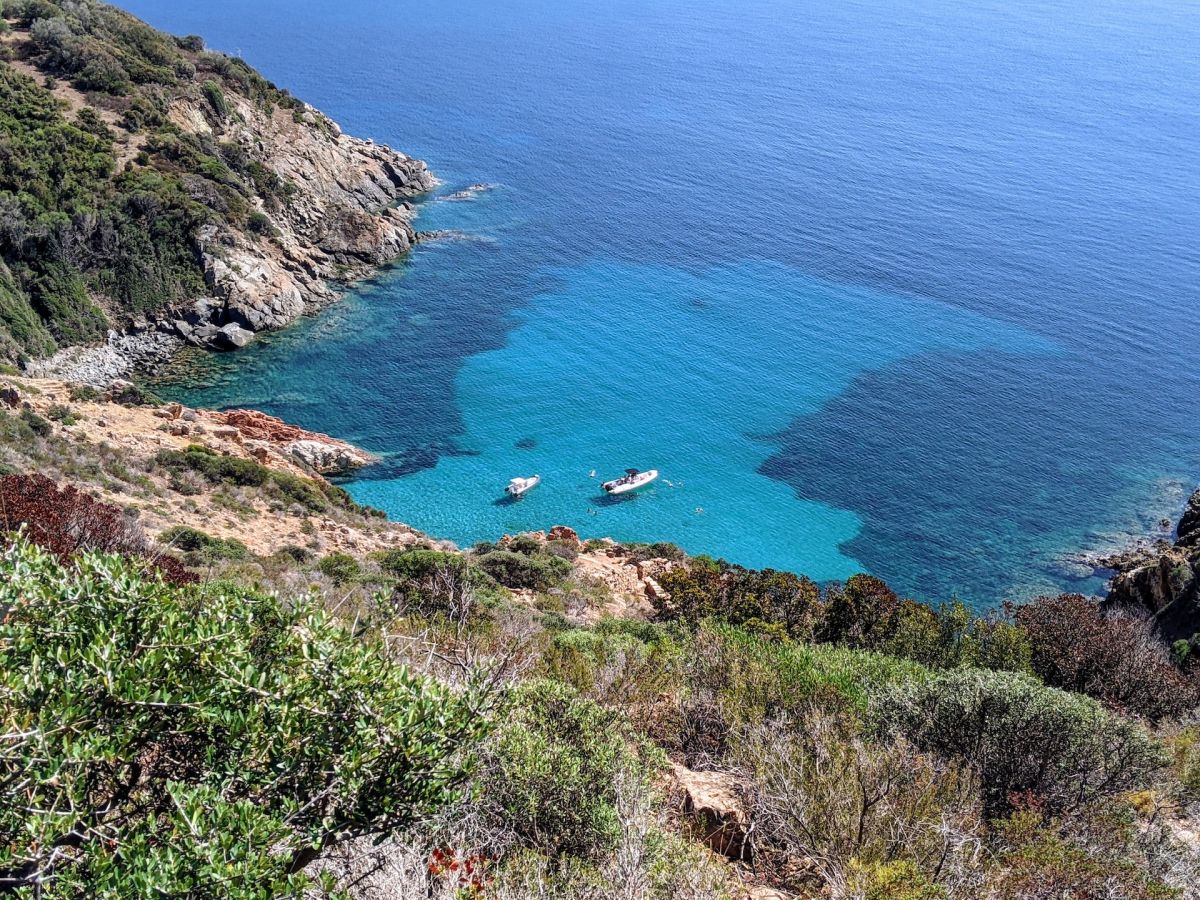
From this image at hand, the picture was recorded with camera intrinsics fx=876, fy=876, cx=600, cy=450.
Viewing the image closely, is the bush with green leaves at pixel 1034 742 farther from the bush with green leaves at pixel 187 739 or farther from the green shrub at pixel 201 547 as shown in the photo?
the green shrub at pixel 201 547

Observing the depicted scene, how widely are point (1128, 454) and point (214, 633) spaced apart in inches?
1918

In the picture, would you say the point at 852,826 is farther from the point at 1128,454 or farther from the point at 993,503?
the point at 1128,454

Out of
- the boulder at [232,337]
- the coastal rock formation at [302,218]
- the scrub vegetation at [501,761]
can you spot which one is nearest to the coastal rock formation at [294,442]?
the boulder at [232,337]

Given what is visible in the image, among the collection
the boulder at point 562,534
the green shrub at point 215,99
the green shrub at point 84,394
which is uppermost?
the green shrub at point 215,99

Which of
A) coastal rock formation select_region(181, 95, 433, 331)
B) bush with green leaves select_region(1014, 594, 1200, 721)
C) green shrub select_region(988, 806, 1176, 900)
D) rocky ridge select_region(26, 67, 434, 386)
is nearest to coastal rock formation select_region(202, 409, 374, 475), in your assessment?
rocky ridge select_region(26, 67, 434, 386)

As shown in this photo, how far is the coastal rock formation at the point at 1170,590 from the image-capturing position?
26109 mm

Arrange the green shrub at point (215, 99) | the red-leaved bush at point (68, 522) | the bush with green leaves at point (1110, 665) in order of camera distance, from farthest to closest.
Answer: the green shrub at point (215, 99) < the bush with green leaves at point (1110, 665) < the red-leaved bush at point (68, 522)

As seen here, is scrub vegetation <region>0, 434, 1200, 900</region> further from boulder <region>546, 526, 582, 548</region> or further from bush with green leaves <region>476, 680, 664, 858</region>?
boulder <region>546, 526, 582, 548</region>

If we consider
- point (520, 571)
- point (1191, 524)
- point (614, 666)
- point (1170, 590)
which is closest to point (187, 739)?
point (614, 666)

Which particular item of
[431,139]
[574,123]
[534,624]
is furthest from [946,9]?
[534,624]

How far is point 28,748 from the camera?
5.73 metres

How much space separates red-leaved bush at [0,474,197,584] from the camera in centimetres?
1451

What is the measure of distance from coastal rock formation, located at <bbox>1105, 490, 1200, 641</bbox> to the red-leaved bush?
26913mm

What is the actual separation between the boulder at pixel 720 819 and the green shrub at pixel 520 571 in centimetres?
1666
